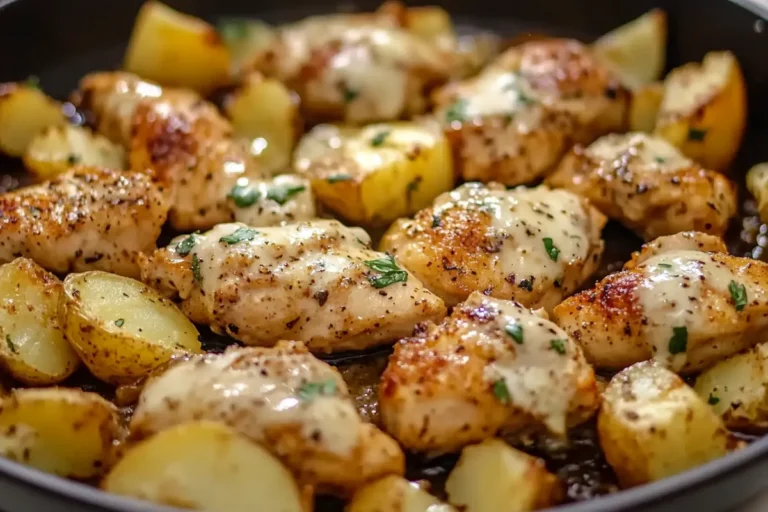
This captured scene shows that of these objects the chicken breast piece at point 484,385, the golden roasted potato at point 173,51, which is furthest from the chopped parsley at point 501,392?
the golden roasted potato at point 173,51

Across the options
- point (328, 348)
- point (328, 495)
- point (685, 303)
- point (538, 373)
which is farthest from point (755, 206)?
point (328, 495)

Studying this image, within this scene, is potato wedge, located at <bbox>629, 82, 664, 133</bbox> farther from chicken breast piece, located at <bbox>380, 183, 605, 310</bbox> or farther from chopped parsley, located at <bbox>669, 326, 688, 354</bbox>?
chopped parsley, located at <bbox>669, 326, 688, 354</bbox>

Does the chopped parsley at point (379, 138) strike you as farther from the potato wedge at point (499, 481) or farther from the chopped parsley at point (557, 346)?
the potato wedge at point (499, 481)

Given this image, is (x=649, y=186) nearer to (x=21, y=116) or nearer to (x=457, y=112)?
(x=457, y=112)

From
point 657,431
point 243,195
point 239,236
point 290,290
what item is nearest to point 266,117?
point 243,195

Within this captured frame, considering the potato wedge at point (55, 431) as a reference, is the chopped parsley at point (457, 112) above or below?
above
